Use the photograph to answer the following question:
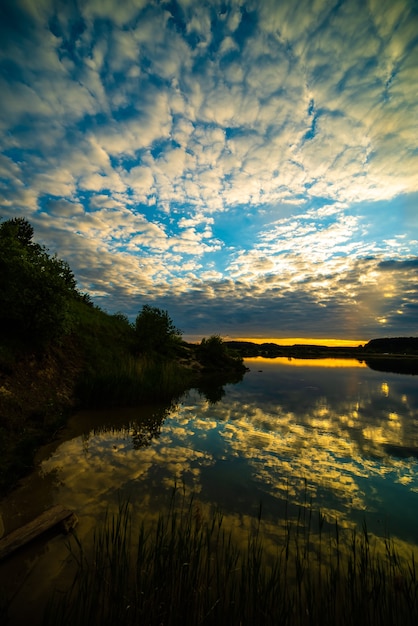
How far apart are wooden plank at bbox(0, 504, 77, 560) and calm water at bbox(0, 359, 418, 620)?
0.72ft

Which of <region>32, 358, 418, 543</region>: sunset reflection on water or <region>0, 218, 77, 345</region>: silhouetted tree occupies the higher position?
<region>0, 218, 77, 345</region>: silhouetted tree

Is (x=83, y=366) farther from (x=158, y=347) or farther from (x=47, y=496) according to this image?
(x=158, y=347)

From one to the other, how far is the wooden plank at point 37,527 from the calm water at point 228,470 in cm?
22

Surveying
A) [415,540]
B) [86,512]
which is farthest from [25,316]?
[415,540]

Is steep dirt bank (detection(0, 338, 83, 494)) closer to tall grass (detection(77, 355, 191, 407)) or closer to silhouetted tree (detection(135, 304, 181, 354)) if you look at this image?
tall grass (detection(77, 355, 191, 407))

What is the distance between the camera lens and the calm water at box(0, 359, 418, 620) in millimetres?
6605

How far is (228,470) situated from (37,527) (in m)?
5.80

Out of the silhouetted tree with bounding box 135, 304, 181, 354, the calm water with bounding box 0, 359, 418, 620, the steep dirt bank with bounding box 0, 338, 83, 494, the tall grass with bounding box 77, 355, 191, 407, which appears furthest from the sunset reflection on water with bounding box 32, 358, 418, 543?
the silhouetted tree with bounding box 135, 304, 181, 354

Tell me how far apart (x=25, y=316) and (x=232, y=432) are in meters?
12.3

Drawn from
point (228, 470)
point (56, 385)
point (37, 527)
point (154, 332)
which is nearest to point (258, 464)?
point (228, 470)

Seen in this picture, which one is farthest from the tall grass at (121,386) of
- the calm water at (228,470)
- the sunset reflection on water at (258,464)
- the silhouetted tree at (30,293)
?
the silhouetted tree at (30,293)

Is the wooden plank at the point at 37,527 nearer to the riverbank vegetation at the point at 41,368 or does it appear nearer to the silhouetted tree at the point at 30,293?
the riverbank vegetation at the point at 41,368

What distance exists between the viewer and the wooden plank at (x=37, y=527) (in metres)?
4.91

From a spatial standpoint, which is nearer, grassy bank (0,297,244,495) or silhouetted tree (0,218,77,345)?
grassy bank (0,297,244,495)
